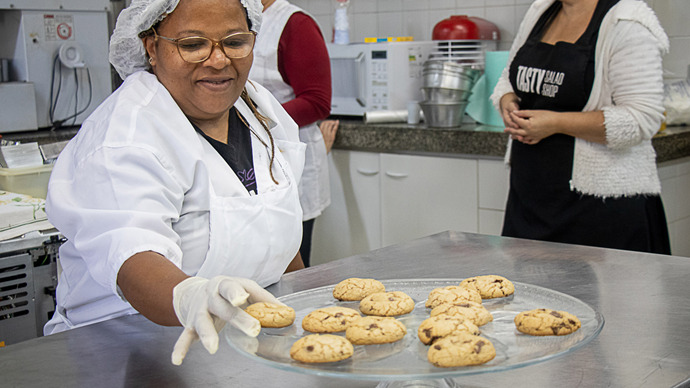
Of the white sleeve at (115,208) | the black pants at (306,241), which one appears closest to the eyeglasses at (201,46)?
the white sleeve at (115,208)

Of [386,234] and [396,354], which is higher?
[396,354]

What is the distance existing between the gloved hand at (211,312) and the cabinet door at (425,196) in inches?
82.3

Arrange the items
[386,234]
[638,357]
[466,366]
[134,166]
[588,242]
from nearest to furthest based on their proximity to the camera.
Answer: [466,366]
[638,357]
[134,166]
[588,242]
[386,234]

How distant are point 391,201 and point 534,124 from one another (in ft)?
3.86

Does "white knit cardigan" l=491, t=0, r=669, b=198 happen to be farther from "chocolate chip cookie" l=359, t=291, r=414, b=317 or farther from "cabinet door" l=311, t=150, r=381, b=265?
"cabinet door" l=311, t=150, r=381, b=265

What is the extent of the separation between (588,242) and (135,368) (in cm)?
144

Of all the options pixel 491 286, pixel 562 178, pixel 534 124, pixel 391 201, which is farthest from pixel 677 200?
pixel 491 286

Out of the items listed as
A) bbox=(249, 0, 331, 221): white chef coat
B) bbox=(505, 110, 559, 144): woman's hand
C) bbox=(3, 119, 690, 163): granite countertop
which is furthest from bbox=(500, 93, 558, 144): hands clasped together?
bbox=(249, 0, 331, 221): white chef coat

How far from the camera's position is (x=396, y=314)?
3.34 feet

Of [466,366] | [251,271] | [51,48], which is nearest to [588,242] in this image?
[251,271]

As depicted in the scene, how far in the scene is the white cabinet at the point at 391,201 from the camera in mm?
2971

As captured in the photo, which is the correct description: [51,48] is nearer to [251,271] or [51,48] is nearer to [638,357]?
[251,271]

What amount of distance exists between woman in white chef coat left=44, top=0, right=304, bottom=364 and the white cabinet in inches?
64.9

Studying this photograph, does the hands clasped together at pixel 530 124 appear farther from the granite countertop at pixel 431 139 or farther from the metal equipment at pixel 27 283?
the metal equipment at pixel 27 283
